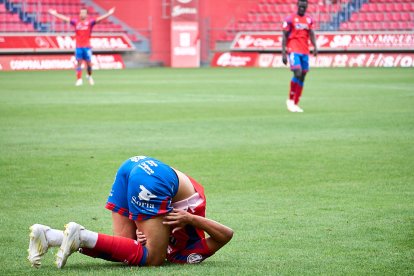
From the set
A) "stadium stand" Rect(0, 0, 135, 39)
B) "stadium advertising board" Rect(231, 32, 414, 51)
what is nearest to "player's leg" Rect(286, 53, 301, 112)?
"stadium advertising board" Rect(231, 32, 414, 51)

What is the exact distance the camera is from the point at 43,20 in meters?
46.6

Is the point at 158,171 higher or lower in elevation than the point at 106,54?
higher

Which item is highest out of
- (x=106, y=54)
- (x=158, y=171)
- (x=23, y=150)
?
(x=158, y=171)

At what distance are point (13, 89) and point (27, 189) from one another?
56.1ft

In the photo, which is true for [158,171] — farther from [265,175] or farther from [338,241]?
[265,175]

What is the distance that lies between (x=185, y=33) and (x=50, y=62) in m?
7.59

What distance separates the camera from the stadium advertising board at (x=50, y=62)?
133ft

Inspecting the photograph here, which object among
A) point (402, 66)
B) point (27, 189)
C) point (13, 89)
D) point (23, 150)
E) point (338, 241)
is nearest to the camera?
point (338, 241)

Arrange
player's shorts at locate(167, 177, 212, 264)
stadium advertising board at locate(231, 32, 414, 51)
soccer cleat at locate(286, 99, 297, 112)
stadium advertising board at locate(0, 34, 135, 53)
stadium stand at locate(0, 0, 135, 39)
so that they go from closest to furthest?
player's shorts at locate(167, 177, 212, 264), soccer cleat at locate(286, 99, 297, 112), stadium advertising board at locate(0, 34, 135, 53), stadium advertising board at locate(231, 32, 414, 51), stadium stand at locate(0, 0, 135, 39)

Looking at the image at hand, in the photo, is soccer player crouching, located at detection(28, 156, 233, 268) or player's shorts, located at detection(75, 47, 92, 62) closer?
soccer player crouching, located at detection(28, 156, 233, 268)

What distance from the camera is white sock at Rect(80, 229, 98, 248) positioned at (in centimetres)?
630

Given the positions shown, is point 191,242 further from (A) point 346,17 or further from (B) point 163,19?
(B) point 163,19

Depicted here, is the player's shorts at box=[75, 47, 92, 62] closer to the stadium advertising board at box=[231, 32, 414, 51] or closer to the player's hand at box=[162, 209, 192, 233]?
the stadium advertising board at box=[231, 32, 414, 51]

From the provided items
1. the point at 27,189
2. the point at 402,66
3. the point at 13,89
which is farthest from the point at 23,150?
the point at 402,66
